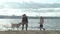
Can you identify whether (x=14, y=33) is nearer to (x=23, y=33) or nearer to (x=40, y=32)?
(x=23, y=33)

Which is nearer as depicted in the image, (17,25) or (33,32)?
(33,32)

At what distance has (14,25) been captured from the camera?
69.2 feet

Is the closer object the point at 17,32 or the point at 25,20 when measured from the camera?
the point at 17,32

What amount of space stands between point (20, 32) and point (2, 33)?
1.30 m

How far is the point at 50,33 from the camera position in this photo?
59.0ft

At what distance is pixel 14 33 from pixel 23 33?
0.65m

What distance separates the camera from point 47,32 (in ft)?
59.5

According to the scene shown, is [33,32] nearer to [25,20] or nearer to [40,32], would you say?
[40,32]

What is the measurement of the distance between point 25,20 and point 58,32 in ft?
11.9

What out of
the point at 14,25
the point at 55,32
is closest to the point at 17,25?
the point at 14,25

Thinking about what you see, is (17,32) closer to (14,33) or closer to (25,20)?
(14,33)

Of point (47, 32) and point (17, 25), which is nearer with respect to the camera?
point (47, 32)

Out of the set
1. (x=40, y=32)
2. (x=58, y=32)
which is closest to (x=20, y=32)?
(x=40, y=32)

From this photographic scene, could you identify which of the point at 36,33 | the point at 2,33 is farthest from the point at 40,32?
the point at 2,33
